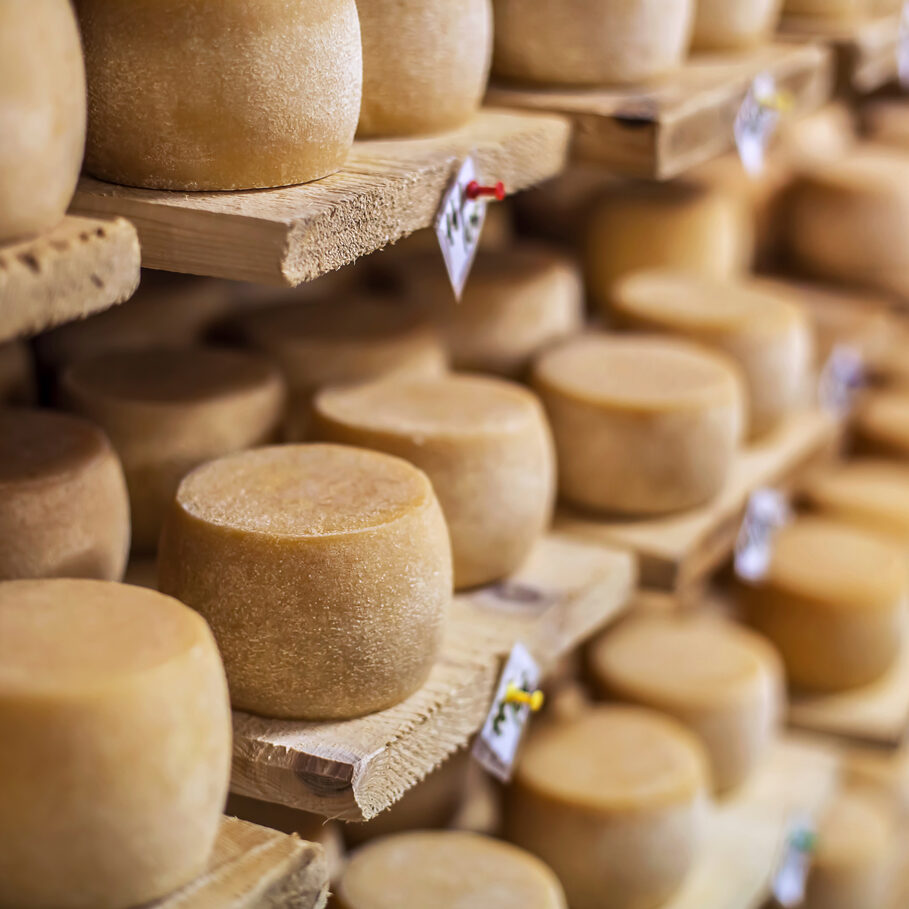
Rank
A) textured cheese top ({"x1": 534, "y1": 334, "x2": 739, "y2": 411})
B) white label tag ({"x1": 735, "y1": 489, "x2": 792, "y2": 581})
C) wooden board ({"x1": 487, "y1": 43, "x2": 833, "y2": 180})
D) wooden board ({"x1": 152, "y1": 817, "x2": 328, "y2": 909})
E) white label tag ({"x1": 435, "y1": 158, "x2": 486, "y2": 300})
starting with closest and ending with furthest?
1. wooden board ({"x1": 152, "y1": 817, "x2": 328, "y2": 909})
2. white label tag ({"x1": 435, "y1": 158, "x2": 486, "y2": 300})
3. wooden board ({"x1": 487, "y1": 43, "x2": 833, "y2": 180})
4. textured cheese top ({"x1": 534, "y1": 334, "x2": 739, "y2": 411})
5. white label tag ({"x1": 735, "y1": 489, "x2": 792, "y2": 581})

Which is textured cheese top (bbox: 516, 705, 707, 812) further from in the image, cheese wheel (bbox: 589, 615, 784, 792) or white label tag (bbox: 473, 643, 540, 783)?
white label tag (bbox: 473, 643, 540, 783)

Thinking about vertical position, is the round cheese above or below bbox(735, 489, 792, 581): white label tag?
above

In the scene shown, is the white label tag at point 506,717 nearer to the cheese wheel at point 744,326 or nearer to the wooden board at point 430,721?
the wooden board at point 430,721

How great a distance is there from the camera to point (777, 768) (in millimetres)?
1840

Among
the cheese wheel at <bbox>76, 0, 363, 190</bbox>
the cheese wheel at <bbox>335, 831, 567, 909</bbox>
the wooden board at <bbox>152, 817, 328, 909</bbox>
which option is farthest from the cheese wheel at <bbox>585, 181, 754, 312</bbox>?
the wooden board at <bbox>152, 817, 328, 909</bbox>

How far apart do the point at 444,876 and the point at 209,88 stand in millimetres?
778

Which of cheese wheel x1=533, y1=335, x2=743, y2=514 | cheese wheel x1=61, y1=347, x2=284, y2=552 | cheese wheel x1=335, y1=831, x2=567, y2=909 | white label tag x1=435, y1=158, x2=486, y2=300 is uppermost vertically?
white label tag x1=435, y1=158, x2=486, y2=300

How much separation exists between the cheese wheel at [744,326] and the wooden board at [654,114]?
26 centimetres

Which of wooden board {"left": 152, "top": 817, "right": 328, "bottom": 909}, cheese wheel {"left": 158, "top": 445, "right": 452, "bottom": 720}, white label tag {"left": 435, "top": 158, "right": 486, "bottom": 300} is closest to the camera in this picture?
wooden board {"left": 152, "top": 817, "right": 328, "bottom": 909}

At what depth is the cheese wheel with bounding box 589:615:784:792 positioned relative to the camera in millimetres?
1652

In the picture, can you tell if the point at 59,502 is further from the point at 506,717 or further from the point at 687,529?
the point at 687,529

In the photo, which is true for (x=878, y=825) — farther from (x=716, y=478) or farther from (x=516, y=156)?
(x=516, y=156)

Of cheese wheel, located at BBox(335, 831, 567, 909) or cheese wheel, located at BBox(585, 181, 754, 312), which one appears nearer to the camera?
cheese wheel, located at BBox(335, 831, 567, 909)

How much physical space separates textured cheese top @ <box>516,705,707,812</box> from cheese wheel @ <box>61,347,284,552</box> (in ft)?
1.70
